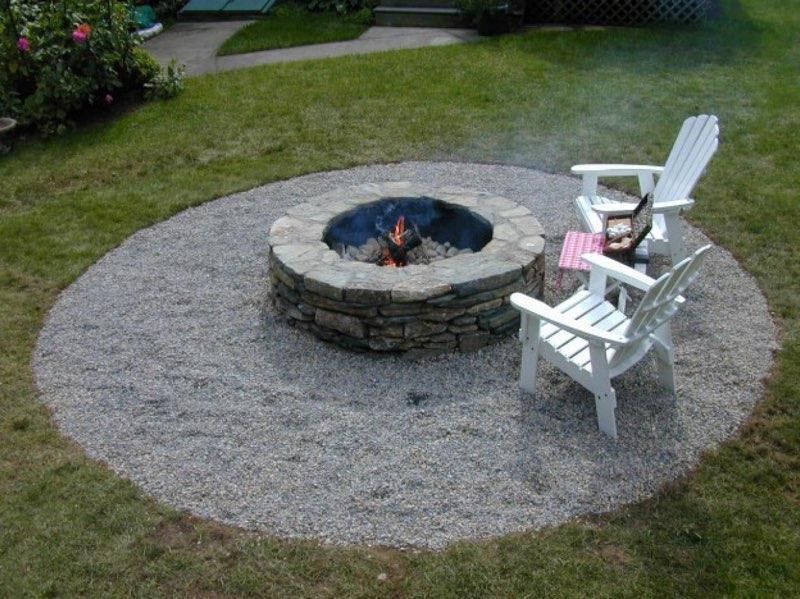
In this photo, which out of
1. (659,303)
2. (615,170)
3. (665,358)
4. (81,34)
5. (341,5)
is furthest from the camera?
(341,5)

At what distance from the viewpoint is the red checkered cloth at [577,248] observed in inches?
180

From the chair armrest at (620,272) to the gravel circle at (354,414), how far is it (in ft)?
1.85

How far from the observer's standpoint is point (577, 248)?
4746mm

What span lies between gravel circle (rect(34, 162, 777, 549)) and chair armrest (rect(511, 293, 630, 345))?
1.71 ft

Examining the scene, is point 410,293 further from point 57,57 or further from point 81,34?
point 57,57

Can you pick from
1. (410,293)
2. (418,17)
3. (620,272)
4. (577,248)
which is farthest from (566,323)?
(418,17)

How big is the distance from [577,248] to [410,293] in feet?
3.99

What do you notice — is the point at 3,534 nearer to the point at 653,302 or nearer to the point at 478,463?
the point at 478,463

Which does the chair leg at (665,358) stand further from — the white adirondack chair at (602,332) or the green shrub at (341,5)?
the green shrub at (341,5)

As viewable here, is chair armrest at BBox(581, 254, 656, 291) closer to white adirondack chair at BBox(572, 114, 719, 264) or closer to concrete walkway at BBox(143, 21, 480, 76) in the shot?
white adirondack chair at BBox(572, 114, 719, 264)

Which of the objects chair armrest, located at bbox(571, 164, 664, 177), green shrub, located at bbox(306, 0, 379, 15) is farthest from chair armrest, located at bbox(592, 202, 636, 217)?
green shrub, located at bbox(306, 0, 379, 15)

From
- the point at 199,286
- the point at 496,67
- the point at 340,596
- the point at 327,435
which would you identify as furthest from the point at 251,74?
the point at 340,596

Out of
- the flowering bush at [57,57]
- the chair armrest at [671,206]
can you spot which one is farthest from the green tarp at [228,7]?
the chair armrest at [671,206]

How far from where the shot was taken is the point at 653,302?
345 cm
